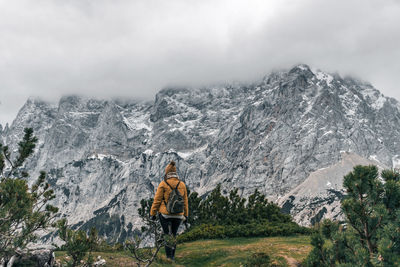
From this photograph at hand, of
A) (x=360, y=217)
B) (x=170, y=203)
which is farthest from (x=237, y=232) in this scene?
(x=360, y=217)

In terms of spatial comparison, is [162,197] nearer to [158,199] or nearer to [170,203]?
[158,199]

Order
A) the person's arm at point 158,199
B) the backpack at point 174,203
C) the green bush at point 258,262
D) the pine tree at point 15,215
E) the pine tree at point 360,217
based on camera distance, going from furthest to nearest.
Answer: the person's arm at point 158,199 → the backpack at point 174,203 → the green bush at point 258,262 → the pine tree at point 15,215 → the pine tree at point 360,217

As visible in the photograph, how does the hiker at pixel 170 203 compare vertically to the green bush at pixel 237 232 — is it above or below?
above

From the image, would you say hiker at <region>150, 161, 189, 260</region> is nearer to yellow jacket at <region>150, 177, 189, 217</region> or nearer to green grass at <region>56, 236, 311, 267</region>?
yellow jacket at <region>150, 177, 189, 217</region>

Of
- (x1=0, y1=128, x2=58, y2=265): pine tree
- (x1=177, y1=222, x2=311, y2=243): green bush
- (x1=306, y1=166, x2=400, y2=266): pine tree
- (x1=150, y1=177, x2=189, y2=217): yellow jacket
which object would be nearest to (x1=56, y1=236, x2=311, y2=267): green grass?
(x1=150, y1=177, x2=189, y2=217): yellow jacket

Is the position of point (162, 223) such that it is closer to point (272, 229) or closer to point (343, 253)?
point (343, 253)

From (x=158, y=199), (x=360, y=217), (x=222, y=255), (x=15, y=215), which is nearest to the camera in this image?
(x=360, y=217)

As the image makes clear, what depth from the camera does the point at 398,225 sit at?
266 inches

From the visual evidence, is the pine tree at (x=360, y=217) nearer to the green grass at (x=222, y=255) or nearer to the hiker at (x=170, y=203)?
the hiker at (x=170, y=203)

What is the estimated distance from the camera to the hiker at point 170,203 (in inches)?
568

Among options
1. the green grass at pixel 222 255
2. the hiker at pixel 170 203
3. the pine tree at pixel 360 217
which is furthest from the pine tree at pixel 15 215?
the pine tree at pixel 360 217

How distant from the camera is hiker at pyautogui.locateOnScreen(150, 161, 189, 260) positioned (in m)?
14.4

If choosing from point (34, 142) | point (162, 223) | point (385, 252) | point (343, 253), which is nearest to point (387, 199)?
point (343, 253)

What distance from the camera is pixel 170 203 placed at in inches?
568
